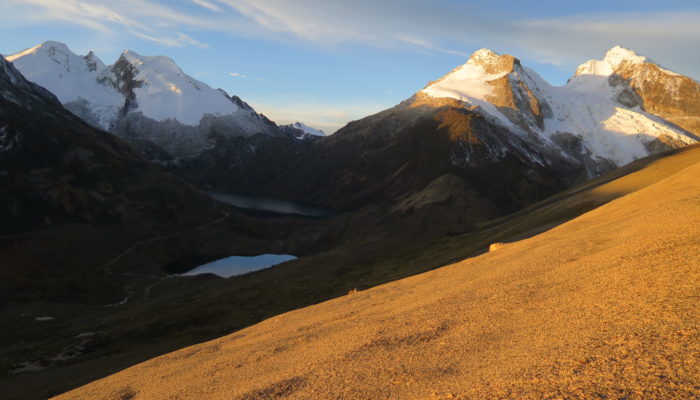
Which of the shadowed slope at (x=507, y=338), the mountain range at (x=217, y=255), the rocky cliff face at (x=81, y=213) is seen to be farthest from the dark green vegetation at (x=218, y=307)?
the shadowed slope at (x=507, y=338)

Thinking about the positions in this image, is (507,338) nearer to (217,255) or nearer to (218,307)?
(218,307)

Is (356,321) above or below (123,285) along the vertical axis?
above

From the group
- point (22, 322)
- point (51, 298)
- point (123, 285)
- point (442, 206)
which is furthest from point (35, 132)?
point (442, 206)

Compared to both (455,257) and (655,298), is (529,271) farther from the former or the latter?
(455,257)

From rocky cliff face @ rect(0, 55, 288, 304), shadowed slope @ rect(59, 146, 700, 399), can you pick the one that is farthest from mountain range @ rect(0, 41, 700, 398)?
rocky cliff face @ rect(0, 55, 288, 304)

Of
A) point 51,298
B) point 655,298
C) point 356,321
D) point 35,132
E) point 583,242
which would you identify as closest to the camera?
point 655,298

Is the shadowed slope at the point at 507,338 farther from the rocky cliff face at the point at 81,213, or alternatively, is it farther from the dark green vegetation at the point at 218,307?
the rocky cliff face at the point at 81,213

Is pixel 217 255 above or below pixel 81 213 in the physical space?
below

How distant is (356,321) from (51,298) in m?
73.2

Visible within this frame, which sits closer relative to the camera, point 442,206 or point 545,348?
point 545,348

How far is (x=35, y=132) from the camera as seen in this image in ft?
532

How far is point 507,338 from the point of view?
56.1 feet

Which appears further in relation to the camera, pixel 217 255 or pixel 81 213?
pixel 217 255

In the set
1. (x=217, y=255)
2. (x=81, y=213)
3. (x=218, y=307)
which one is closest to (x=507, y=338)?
(x=218, y=307)
